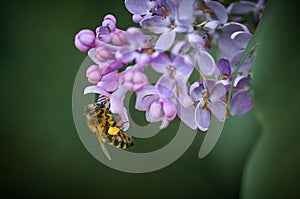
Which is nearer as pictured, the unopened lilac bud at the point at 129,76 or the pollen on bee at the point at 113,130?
the unopened lilac bud at the point at 129,76

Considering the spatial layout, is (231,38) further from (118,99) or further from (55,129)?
(55,129)

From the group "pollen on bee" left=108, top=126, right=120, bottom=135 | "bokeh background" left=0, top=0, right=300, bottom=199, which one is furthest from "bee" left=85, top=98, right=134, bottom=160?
A: "bokeh background" left=0, top=0, right=300, bottom=199

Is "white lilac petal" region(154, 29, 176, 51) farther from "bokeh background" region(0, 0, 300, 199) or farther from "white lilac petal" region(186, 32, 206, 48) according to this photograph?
"bokeh background" region(0, 0, 300, 199)

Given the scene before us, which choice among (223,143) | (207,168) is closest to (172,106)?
(223,143)

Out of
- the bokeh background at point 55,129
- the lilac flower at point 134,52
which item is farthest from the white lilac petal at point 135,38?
the bokeh background at point 55,129

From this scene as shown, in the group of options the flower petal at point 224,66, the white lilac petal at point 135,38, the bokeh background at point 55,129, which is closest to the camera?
the white lilac petal at point 135,38

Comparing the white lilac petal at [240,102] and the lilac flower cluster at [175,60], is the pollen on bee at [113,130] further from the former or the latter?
the white lilac petal at [240,102]
